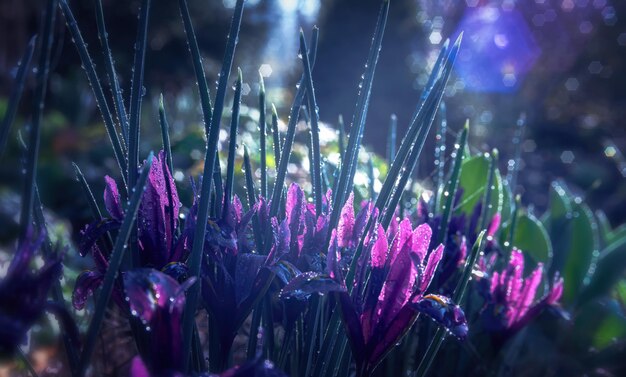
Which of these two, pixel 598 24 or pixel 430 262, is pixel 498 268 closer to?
pixel 430 262

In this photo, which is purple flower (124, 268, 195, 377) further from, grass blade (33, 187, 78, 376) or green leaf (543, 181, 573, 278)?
green leaf (543, 181, 573, 278)

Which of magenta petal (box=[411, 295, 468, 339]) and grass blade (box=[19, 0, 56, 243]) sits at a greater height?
grass blade (box=[19, 0, 56, 243])

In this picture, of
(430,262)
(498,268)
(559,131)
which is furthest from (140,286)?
(559,131)

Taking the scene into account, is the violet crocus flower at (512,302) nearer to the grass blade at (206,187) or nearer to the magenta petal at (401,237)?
the magenta petal at (401,237)

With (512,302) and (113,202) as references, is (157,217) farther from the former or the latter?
(512,302)

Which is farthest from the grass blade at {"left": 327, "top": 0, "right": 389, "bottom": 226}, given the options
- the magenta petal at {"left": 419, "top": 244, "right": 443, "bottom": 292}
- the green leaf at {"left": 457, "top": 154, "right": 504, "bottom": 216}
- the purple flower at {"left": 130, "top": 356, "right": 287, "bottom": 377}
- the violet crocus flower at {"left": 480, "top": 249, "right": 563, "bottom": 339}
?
the green leaf at {"left": 457, "top": 154, "right": 504, "bottom": 216}

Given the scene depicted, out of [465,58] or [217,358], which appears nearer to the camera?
[217,358]

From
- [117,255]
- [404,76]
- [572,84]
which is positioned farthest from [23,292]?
[572,84]
